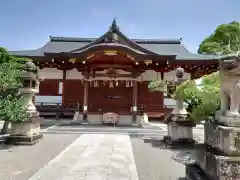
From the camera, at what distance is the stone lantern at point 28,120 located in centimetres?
793

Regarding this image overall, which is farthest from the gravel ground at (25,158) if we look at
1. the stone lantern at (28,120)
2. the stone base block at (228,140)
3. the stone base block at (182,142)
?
the stone base block at (182,142)

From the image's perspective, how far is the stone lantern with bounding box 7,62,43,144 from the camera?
312 inches

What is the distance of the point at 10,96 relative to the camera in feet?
26.1

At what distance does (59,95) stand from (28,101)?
10.0 meters

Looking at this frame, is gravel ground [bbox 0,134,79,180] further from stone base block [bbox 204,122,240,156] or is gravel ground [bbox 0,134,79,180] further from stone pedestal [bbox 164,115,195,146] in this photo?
stone pedestal [bbox 164,115,195,146]

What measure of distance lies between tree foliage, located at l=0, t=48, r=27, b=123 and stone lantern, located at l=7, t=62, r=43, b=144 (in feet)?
0.66

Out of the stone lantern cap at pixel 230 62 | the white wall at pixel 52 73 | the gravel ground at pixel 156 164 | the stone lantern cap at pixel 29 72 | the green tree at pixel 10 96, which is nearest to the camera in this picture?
the stone lantern cap at pixel 230 62

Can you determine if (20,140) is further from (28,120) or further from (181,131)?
(181,131)

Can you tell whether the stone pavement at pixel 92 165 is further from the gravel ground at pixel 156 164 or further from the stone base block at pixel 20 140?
the stone base block at pixel 20 140

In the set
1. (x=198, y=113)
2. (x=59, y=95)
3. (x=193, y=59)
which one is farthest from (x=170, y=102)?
(x=198, y=113)

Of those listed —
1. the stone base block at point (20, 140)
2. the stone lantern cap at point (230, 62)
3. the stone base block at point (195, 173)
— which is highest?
the stone lantern cap at point (230, 62)

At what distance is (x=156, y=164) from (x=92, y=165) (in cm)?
159

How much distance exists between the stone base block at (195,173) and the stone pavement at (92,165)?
3.51ft

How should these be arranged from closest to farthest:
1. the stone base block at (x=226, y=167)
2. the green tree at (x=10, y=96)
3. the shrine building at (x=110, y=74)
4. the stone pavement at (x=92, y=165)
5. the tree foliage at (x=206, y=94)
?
the stone base block at (x=226, y=167)
the stone pavement at (x=92, y=165)
the tree foliage at (x=206, y=94)
the green tree at (x=10, y=96)
the shrine building at (x=110, y=74)
